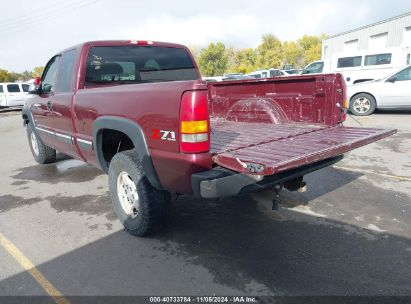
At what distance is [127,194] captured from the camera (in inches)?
136

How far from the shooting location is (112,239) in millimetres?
3371

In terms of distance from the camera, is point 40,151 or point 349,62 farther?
point 349,62

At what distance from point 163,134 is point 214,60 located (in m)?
64.3

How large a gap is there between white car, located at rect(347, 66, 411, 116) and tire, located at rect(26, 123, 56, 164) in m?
9.44

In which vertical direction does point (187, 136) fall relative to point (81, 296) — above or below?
above

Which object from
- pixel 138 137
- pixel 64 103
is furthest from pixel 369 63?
pixel 138 137

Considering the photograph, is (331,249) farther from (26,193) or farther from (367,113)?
(367,113)

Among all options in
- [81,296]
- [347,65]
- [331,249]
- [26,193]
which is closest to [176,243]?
[81,296]

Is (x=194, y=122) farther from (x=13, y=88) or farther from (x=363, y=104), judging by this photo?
(x=13, y=88)

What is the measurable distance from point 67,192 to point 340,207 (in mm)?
3673

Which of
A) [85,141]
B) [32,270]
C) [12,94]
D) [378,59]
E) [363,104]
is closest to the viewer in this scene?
[32,270]

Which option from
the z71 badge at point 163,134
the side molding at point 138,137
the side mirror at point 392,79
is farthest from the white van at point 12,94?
the z71 badge at point 163,134

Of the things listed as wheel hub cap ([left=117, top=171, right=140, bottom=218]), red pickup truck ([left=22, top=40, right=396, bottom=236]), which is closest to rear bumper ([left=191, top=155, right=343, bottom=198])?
red pickup truck ([left=22, top=40, right=396, bottom=236])

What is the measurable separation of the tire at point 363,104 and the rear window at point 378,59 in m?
4.03
